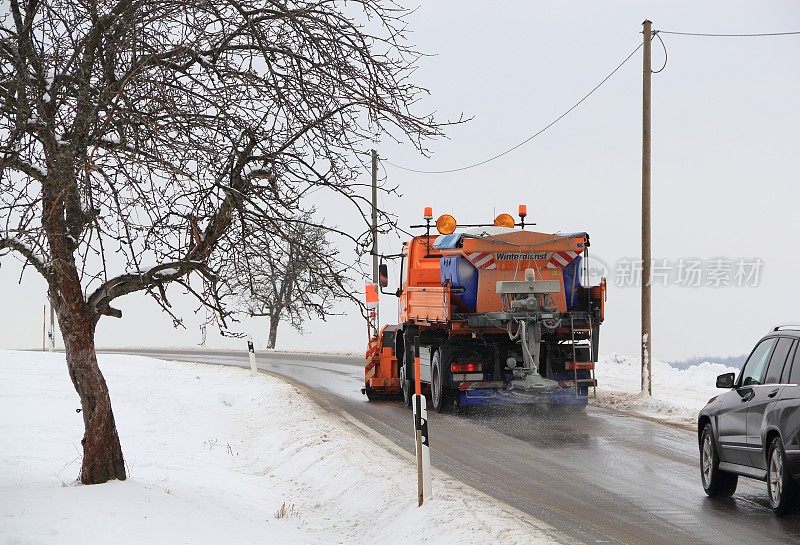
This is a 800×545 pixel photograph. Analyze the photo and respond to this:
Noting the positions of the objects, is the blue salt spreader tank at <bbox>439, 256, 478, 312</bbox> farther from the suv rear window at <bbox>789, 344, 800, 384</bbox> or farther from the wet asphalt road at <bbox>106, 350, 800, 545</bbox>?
the suv rear window at <bbox>789, 344, 800, 384</bbox>

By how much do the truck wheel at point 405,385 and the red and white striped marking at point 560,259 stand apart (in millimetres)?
4094

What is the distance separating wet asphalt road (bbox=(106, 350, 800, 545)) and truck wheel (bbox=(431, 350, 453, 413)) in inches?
16.5

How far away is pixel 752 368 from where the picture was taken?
10.3 m

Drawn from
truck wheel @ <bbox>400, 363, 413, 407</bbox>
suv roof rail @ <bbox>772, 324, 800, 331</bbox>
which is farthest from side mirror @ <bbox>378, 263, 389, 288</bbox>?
suv roof rail @ <bbox>772, 324, 800, 331</bbox>

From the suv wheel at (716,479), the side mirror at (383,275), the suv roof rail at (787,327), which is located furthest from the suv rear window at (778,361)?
the side mirror at (383,275)

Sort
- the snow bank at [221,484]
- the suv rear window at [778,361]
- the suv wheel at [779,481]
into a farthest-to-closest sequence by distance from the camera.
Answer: the suv rear window at [778,361], the suv wheel at [779,481], the snow bank at [221,484]

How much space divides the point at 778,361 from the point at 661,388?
13.9 meters

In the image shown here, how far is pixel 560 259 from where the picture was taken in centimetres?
1853

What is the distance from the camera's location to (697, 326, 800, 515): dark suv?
30.0 feet

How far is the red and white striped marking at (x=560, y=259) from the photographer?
1850 cm

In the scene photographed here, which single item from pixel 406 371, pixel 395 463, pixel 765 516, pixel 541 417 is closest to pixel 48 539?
pixel 395 463

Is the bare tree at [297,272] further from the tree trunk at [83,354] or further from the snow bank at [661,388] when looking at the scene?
the snow bank at [661,388]

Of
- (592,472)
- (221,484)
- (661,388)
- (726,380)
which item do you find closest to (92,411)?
(221,484)

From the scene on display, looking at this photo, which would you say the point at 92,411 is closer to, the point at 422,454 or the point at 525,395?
the point at 422,454
